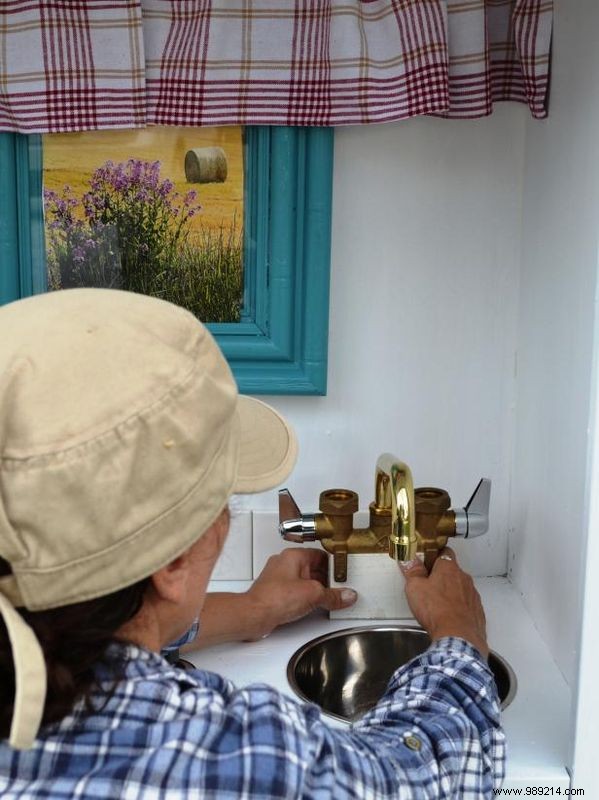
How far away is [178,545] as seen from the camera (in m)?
0.64

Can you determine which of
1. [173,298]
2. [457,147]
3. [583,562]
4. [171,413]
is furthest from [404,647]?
[171,413]

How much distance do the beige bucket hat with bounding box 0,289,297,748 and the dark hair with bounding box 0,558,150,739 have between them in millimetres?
21

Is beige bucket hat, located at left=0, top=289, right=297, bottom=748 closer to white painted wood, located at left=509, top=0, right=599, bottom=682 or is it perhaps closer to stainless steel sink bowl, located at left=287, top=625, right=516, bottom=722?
white painted wood, located at left=509, top=0, right=599, bottom=682

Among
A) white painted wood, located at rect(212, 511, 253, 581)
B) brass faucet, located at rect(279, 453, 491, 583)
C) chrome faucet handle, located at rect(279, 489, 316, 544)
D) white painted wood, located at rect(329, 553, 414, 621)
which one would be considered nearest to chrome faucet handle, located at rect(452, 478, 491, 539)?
brass faucet, located at rect(279, 453, 491, 583)

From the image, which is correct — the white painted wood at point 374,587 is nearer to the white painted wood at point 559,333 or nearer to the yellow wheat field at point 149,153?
the white painted wood at point 559,333

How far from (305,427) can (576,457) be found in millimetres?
515

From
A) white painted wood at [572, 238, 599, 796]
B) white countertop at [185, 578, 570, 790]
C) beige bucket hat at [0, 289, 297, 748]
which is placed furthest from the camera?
white countertop at [185, 578, 570, 790]

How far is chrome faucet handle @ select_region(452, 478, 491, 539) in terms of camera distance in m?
1.38

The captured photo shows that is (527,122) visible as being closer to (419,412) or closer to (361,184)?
(361,184)

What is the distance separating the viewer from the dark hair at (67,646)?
62 cm

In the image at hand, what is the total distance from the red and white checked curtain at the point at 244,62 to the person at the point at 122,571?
80cm

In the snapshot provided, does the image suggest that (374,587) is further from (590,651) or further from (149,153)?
(149,153)

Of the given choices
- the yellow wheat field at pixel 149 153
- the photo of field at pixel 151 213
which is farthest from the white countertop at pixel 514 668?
the yellow wheat field at pixel 149 153

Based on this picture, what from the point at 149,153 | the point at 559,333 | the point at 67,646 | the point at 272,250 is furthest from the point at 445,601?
the point at 149,153
